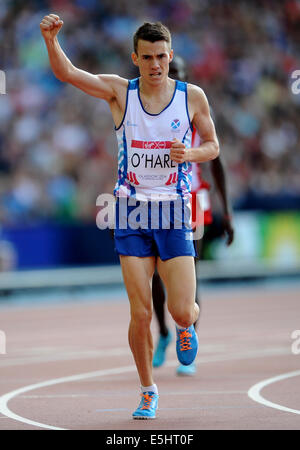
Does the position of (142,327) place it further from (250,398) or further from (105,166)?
(105,166)

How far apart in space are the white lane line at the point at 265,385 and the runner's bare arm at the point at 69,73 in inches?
95.4

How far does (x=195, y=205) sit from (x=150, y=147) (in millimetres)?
2268

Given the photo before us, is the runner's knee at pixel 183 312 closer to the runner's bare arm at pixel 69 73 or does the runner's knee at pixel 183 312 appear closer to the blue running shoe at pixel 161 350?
the runner's bare arm at pixel 69 73

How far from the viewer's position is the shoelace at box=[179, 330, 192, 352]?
6.57m

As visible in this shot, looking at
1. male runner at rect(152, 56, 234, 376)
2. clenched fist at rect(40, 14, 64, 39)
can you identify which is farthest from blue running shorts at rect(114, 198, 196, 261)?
male runner at rect(152, 56, 234, 376)

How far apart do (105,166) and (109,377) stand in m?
10.8

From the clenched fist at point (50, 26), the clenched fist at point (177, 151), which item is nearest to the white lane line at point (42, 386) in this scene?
the clenched fist at point (177, 151)

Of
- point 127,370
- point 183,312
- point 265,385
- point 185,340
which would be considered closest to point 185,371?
point 127,370

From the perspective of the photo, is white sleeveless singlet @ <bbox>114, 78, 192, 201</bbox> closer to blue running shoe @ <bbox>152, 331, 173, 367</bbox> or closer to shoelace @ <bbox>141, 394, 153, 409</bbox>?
shoelace @ <bbox>141, 394, 153, 409</bbox>

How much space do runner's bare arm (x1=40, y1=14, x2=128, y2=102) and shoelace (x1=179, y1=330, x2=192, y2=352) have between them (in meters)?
1.64

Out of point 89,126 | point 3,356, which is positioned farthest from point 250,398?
point 89,126

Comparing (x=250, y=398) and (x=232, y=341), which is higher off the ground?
(x=232, y=341)

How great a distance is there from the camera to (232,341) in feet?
39.0

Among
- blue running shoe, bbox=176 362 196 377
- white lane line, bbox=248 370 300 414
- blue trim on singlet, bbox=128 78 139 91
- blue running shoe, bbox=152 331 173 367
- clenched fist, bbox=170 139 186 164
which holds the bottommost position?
white lane line, bbox=248 370 300 414
